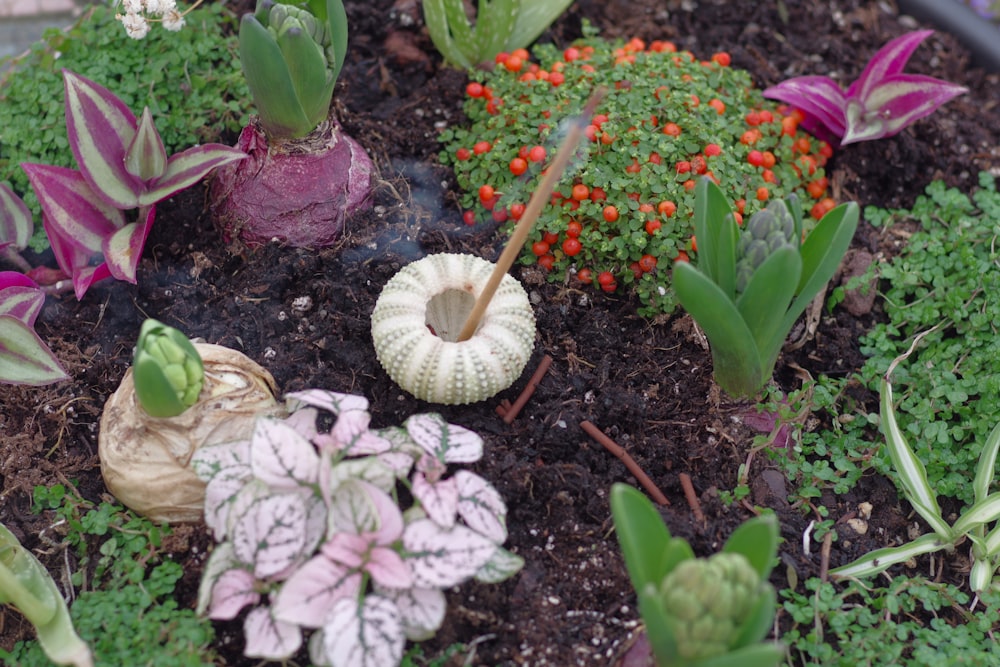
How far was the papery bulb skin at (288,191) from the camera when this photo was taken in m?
2.07

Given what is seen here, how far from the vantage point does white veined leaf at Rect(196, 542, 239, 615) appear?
1408 mm

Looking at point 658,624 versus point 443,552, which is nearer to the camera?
point 658,624

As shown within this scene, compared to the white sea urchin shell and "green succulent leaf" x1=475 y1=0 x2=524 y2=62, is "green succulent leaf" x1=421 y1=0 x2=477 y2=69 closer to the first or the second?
"green succulent leaf" x1=475 y1=0 x2=524 y2=62

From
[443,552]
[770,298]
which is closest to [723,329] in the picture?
[770,298]

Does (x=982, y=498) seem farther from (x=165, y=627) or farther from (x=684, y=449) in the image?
(x=165, y=627)

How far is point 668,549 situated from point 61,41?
199 cm

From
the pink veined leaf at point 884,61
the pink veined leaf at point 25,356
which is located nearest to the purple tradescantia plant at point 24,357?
the pink veined leaf at point 25,356

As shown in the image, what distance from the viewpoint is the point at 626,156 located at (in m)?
2.08

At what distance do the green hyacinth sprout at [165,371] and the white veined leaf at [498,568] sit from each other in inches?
23.8

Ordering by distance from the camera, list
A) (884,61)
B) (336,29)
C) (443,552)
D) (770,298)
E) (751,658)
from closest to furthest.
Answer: (751,658)
(443,552)
(770,298)
(336,29)
(884,61)

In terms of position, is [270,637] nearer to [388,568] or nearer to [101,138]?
[388,568]

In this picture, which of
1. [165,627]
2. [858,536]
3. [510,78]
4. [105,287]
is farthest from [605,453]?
[105,287]

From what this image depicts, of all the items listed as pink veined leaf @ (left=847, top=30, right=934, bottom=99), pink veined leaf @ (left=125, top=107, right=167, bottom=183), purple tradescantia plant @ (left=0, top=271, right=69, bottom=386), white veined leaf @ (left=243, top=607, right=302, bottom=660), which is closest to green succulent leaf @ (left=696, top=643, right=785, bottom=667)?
white veined leaf @ (left=243, top=607, right=302, bottom=660)

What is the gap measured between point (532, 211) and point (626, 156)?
710 millimetres
